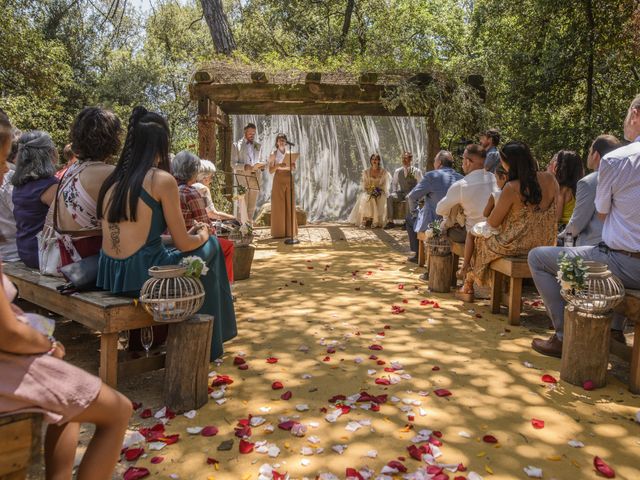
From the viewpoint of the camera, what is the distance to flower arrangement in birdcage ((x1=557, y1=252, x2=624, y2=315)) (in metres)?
3.33

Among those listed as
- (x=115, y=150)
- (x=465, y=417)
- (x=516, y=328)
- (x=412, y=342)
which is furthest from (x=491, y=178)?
(x=115, y=150)

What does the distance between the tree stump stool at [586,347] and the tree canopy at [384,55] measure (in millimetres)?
6336

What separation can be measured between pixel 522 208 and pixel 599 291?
1628 millimetres

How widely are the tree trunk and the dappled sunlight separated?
8.36 meters

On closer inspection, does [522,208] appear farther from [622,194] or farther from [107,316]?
[107,316]

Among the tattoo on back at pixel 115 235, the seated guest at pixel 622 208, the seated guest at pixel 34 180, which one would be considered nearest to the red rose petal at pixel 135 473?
the tattoo on back at pixel 115 235

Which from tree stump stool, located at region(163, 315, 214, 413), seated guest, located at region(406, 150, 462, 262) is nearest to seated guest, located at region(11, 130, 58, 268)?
tree stump stool, located at region(163, 315, 214, 413)

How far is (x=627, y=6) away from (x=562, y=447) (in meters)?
9.53

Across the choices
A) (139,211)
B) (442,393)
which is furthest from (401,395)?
(139,211)

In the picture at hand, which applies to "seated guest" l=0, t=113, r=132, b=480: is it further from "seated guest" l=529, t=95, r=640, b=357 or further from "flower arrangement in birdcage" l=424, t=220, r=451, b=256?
"flower arrangement in birdcage" l=424, t=220, r=451, b=256

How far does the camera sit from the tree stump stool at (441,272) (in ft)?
19.8

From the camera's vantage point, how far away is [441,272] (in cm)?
605

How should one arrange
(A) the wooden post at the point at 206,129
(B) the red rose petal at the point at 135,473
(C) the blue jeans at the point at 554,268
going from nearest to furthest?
1. (B) the red rose petal at the point at 135,473
2. (C) the blue jeans at the point at 554,268
3. (A) the wooden post at the point at 206,129

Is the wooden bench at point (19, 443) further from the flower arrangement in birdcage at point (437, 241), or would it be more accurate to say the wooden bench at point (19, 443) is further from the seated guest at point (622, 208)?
the flower arrangement in birdcage at point (437, 241)
